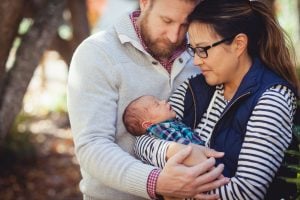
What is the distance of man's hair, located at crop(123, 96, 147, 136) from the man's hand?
1.26 ft

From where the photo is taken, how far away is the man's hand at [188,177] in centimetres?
275

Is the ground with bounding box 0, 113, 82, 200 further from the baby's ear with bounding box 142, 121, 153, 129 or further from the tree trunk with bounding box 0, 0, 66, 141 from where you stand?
the baby's ear with bounding box 142, 121, 153, 129

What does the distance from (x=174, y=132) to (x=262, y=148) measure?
1.72 feet

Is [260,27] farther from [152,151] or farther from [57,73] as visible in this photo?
[57,73]

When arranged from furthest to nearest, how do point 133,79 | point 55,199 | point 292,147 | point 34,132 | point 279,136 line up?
point 34,132, point 55,199, point 133,79, point 292,147, point 279,136

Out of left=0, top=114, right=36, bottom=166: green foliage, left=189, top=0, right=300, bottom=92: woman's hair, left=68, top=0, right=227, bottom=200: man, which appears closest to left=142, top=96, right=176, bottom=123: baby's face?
left=68, top=0, right=227, bottom=200: man

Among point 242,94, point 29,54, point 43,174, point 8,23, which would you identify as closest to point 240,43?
point 242,94

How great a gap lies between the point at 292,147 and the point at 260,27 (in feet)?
2.07

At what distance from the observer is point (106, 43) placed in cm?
318

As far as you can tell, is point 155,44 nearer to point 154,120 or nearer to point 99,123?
point 154,120

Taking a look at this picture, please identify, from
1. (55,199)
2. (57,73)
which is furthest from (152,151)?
(57,73)

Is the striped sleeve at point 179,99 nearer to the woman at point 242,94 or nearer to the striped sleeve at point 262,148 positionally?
the woman at point 242,94

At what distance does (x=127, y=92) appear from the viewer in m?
3.15

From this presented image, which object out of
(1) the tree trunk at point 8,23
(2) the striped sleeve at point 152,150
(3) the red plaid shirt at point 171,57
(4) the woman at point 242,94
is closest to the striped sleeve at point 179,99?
(4) the woman at point 242,94
